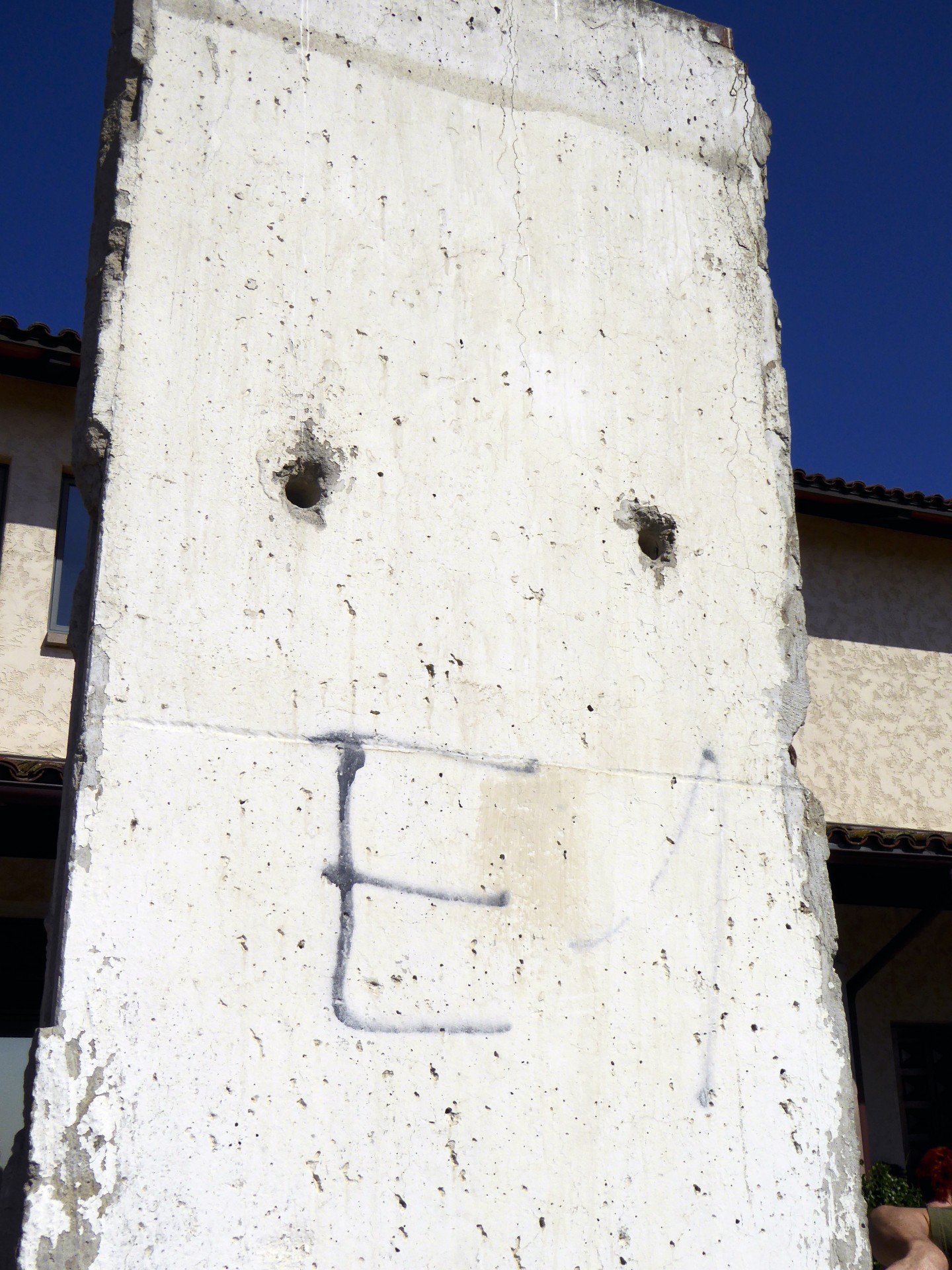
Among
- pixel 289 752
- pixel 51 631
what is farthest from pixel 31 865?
pixel 289 752

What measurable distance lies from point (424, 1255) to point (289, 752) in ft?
2.63

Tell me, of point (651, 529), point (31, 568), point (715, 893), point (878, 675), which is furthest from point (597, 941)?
point (878, 675)

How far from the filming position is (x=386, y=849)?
73.5 inches

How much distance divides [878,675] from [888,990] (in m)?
2.42

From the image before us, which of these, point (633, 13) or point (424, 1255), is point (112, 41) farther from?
point (424, 1255)

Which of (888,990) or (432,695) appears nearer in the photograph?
(432,695)

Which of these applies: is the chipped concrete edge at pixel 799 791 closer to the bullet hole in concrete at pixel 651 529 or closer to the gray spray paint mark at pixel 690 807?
the gray spray paint mark at pixel 690 807

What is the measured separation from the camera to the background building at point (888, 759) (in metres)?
7.48

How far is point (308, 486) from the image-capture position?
2014 millimetres

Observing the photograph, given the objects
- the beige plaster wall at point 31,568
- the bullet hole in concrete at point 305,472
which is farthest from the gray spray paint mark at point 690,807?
the beige plaster wall at point 31,568

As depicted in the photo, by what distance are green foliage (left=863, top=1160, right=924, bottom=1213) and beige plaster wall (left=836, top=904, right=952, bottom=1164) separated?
844 mm

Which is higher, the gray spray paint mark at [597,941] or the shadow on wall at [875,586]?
the shadow on wall at [875,586]

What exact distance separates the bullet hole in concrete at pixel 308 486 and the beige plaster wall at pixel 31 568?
16.2ft

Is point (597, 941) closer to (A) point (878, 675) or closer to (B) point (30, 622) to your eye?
(B) point (30, 622)
